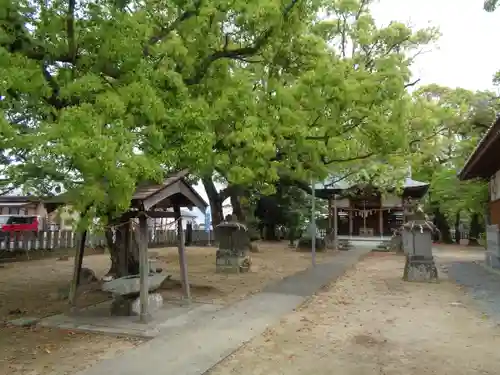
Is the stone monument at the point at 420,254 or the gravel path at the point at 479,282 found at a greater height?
the stone monument at the point at 420,254

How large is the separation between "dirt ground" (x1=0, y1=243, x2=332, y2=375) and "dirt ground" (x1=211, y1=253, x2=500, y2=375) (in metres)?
1.99

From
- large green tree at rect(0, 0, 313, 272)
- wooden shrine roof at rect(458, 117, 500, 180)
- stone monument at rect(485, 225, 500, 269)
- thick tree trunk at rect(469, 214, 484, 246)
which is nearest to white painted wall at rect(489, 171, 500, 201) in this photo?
wooden shrine roof at rect(458, 117, 500, 180)

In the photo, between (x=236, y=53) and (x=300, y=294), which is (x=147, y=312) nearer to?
(x=300, y=294)

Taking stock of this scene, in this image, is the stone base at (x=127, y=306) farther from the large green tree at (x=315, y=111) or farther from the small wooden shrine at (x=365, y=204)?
the small wooden shrine at (x=365, y=204)

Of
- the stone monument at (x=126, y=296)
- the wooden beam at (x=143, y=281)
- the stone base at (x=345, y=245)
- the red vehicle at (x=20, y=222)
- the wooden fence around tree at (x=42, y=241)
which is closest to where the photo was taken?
the wooden beam at (x=143, y=281)

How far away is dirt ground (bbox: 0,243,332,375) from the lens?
593 cm

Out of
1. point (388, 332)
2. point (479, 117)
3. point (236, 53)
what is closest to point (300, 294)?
point (388, 332)

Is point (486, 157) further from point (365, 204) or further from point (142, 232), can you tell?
point (365, 204)

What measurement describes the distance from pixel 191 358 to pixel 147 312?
222cm

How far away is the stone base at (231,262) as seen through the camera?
15.1 metres

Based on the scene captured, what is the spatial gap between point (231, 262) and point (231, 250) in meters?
0.43

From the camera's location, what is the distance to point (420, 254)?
13180mm

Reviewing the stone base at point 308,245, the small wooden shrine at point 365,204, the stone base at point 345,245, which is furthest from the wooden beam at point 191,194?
the stone base at point 345,245

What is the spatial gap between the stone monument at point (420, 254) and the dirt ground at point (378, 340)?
82.2 inches
